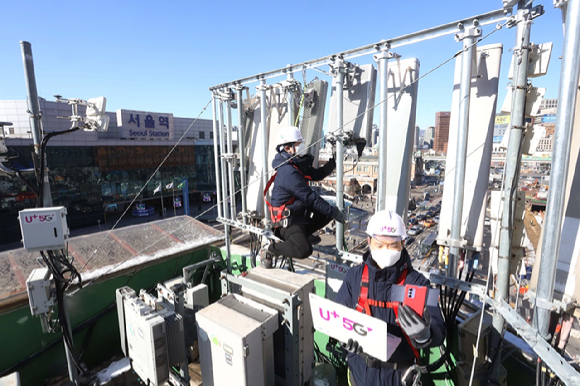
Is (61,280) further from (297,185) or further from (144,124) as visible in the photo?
(144,124)

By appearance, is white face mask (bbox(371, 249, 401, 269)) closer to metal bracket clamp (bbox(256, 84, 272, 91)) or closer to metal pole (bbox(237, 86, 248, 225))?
metal pole (bbox(237, 86, 248, 225))

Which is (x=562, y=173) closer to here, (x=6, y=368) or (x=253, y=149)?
(x=253, y=149)

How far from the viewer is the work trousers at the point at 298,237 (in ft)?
13.9

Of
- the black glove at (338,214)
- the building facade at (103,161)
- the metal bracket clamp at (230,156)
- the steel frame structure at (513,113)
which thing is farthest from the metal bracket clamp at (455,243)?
the building facade at (103,161)

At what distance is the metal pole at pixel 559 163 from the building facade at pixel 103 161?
74.9ft

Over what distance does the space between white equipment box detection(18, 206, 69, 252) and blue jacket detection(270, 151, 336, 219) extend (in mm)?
2765

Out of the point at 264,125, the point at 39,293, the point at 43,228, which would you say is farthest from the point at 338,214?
the point at 39,293

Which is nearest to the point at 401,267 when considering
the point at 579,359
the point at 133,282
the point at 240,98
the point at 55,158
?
the point at 579,359

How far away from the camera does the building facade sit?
2500cm

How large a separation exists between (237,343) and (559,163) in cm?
317

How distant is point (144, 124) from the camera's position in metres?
32.8

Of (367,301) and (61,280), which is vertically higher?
(367,301)

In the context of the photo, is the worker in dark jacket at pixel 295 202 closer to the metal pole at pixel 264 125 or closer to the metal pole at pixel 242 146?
the metal pole at pixel 264 125

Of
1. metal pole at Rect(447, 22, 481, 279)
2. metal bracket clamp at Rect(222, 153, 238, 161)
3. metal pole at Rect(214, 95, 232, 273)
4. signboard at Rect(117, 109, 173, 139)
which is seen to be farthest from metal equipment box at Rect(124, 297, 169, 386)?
signboard at Rect(117, 109, 173, 139)
